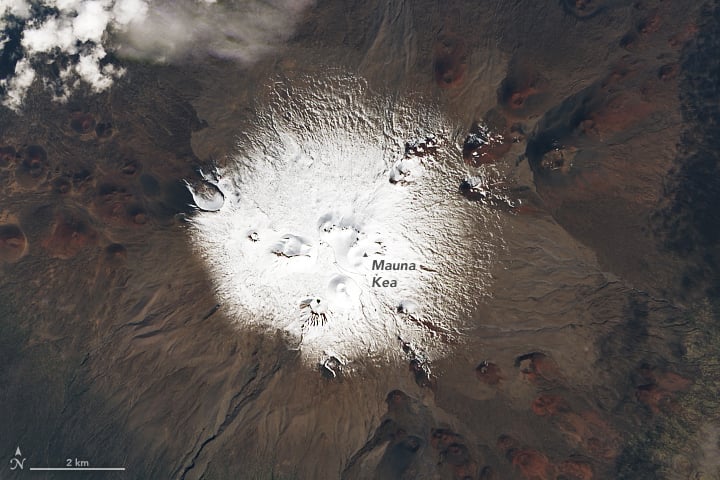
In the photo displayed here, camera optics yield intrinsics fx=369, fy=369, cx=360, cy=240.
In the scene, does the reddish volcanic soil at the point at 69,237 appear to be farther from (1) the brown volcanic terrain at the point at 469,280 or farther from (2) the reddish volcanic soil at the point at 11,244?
(2) the reddish volcanic soil at the point at 11,244

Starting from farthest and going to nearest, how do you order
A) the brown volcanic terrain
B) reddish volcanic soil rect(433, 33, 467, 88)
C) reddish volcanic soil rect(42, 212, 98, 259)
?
1. reddish volcanic soil rect(42, 212, 98, 259)
2. reddish volcanic soil rect(433, 33, 467, 88)
3. the brown volcanic terrain

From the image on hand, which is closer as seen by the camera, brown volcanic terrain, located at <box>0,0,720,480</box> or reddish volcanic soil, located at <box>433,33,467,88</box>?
brown volcanic terrain, located at <box>0,0,720,480</box>

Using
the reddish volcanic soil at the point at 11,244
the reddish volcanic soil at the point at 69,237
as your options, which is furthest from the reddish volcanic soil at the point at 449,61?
the reddish volcanic soil at the point at 11,244

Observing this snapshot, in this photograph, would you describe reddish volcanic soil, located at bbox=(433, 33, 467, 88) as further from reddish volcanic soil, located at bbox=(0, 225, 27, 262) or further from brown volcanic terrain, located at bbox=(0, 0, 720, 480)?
reddish volcanic soil, located at bbox=(0, 225, 27, 262)

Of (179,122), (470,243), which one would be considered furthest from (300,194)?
(470,243)

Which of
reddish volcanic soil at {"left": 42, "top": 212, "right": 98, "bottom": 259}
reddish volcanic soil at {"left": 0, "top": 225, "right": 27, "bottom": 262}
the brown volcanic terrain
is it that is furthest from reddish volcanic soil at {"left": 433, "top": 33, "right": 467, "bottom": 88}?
reddish volcanic soil at {"left": 0, "top": 225, "right": 27, "bottom": 262}

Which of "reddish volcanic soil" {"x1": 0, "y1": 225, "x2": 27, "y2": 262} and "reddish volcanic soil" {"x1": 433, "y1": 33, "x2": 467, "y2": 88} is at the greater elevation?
"reddish volcanic soil" {"x1": 433, "y1": 33, "x2": 467, "y2": 88}

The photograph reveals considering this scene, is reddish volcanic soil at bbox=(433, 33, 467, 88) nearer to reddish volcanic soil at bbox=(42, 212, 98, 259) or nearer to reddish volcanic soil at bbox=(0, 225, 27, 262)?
reddish volcanic soil at bbox=(42, 212, 98, 259)

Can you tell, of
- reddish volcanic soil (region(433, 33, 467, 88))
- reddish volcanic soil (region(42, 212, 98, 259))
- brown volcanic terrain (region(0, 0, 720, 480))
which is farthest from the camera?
reddish volcanic soil (region(42, 212, 98, 259))
